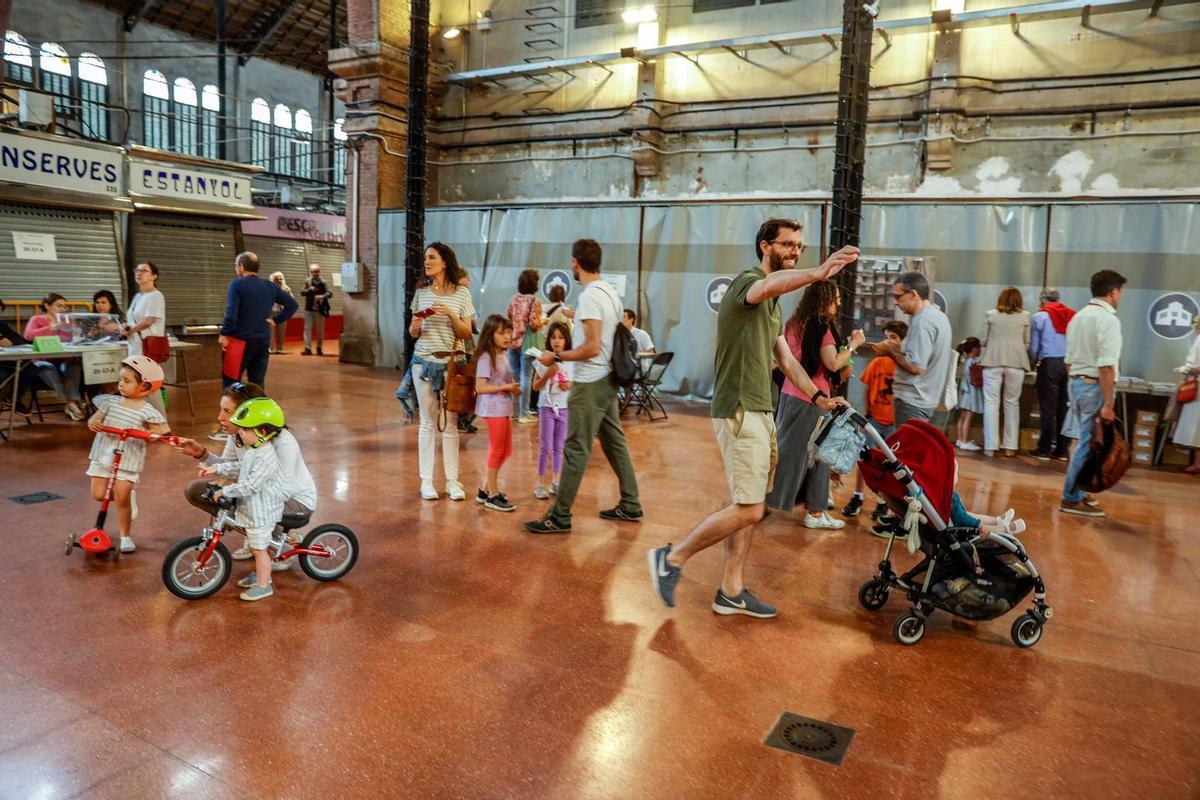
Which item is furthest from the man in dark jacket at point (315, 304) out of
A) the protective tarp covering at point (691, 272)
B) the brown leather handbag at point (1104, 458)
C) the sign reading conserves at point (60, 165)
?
the brown leather handbag at point (1104, 458)

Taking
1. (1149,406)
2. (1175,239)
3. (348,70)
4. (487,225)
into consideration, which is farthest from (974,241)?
(348,70)

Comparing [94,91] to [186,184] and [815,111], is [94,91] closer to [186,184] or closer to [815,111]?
[186,184]

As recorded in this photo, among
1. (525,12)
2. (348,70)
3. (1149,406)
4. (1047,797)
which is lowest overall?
(1047,797)

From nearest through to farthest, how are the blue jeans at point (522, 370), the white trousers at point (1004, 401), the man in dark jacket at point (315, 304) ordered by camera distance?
the white trousers at point (1004, 401) < the blue jeans at point (522, 370) < the man in dark jacket at point (315, 304)

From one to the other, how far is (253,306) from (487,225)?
6.72m

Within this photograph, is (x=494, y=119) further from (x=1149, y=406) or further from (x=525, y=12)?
(x=1149, y=406)

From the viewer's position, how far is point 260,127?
1038 inches

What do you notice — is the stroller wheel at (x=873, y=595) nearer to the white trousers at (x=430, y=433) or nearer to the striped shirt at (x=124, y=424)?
the white trousers at (x=430, y=433)

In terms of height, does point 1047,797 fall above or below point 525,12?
below

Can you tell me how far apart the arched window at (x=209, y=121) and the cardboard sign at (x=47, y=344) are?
17586mm

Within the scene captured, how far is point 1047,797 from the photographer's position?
9.59 ft

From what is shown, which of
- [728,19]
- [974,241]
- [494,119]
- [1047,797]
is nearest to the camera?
[1047,797]

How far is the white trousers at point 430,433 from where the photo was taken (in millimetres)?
6488

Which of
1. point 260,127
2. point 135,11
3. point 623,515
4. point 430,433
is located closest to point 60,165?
point 430,433
